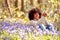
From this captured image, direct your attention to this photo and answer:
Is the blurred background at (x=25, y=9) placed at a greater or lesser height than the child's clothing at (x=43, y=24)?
greater

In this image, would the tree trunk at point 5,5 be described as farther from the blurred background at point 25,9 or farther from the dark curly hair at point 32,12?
the dark curly hair at point 32,12

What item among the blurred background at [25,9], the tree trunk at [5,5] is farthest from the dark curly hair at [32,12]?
the tree trunk at [5,5]

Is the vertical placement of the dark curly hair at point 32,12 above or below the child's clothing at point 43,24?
above

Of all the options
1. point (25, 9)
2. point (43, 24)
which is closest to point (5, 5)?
point (25, 9)

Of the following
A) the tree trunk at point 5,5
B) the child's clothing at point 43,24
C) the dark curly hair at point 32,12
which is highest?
the tree trunk at point 5,5

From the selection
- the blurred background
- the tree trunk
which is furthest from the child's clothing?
the tree trunk

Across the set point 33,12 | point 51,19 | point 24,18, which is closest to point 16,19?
point 24,18

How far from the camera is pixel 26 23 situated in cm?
177

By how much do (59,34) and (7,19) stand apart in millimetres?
541

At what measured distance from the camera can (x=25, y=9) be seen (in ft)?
5.87

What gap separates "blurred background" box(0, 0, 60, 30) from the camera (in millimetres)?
1748

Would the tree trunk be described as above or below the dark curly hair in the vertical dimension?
above

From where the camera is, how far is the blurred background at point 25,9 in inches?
68.8

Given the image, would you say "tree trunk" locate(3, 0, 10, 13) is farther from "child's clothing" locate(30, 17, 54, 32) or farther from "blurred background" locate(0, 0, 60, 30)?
"child's clothing" locate(30, 17, 54, 32)
